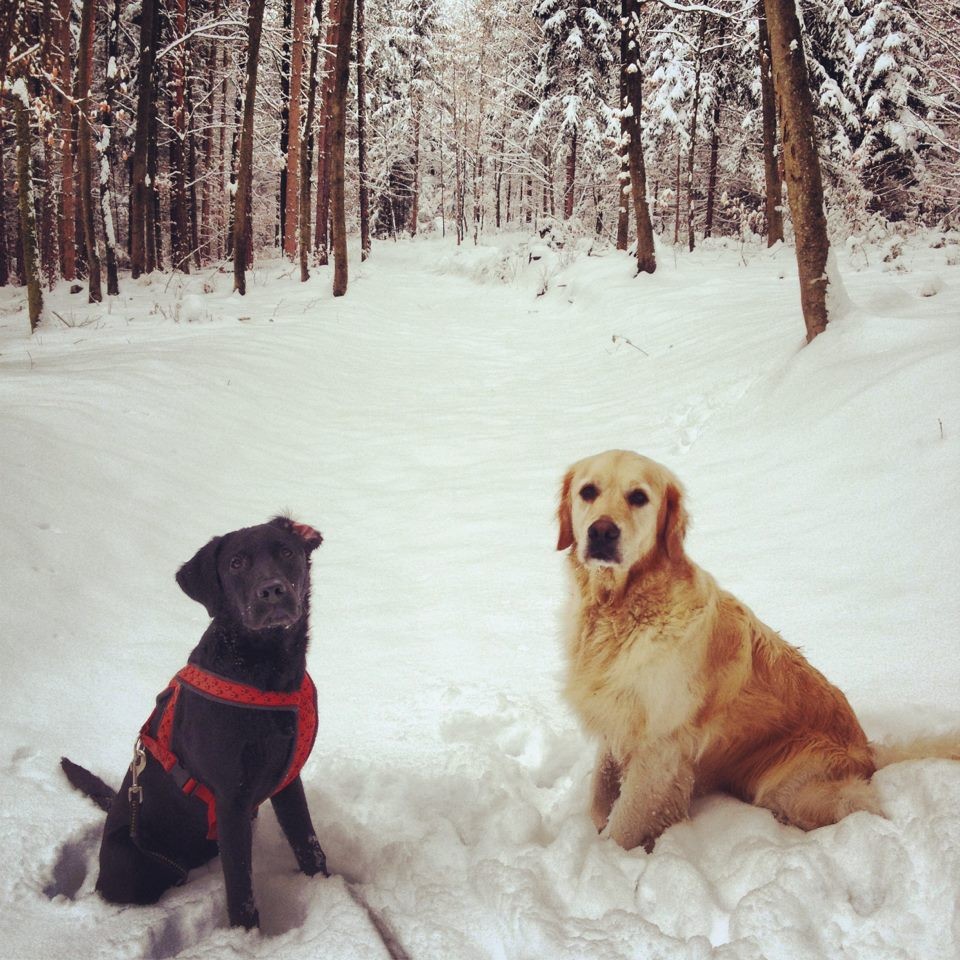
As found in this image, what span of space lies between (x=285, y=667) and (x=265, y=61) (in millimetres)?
25413

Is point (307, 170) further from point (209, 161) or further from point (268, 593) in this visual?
point (268, 593)

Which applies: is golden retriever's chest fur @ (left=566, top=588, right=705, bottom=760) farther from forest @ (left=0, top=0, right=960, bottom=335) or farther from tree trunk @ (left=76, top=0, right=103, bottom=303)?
tree trunk @ (left=76, top=0, right=103, bottom=303)

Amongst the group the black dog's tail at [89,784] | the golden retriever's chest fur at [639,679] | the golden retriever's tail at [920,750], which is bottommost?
the black dog's tail at [89,784]

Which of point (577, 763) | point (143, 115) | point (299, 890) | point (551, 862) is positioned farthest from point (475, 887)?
point (143, 115)

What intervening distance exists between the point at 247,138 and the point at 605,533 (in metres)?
14.1

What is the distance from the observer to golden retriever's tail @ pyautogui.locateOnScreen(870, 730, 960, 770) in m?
2.24

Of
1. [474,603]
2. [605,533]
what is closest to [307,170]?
[474,603]

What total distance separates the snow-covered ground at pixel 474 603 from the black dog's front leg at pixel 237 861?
0.09 metres

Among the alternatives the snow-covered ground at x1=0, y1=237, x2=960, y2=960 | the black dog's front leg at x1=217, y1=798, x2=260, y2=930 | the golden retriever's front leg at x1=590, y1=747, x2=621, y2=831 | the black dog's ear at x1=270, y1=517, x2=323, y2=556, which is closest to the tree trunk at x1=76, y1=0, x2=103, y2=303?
the snow-covered ground at x1=0, y1=237, x2=960, y2=960

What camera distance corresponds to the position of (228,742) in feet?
6.51

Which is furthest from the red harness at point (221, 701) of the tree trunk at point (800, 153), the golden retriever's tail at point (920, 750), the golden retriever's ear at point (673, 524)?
the tree trunk at point (800, 153)

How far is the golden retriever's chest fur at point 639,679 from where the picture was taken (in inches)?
90.0

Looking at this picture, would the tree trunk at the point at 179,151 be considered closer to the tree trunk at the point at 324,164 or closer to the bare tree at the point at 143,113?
the bare tree at the point at 143,113

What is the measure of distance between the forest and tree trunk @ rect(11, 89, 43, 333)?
4 cm
